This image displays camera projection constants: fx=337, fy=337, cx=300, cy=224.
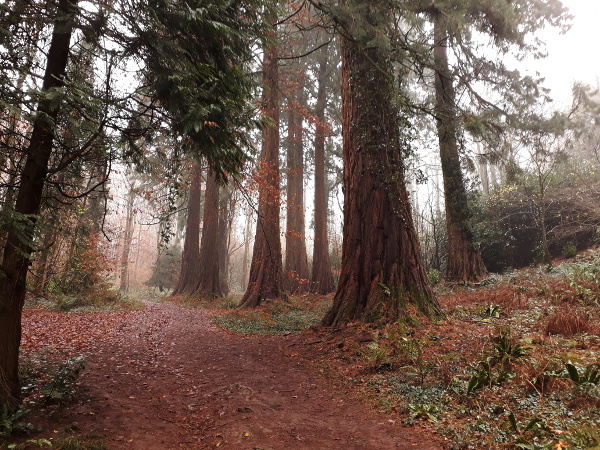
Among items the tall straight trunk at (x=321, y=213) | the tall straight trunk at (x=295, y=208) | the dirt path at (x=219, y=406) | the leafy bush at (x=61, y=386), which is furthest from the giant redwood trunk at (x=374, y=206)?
the tall straight trunk at (x=321, y=213)

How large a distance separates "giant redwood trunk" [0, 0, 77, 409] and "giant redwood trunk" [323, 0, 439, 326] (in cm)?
441

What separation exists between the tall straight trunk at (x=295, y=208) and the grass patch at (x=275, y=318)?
263 centimetres

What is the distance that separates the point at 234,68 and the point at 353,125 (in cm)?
335

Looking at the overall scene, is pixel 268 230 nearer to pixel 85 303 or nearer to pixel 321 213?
pixel 321 213

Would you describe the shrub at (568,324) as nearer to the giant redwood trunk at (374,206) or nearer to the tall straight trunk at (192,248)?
the giant redwood trunk at (374,206)

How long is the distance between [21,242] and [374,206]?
5004 millimetres

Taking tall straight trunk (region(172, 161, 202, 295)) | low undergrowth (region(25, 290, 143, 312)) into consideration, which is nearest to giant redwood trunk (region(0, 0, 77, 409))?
low undergrowth (region(25, 290, 143, 312))

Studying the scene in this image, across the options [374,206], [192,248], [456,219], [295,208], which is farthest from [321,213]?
[374,206]

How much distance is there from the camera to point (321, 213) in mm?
14953

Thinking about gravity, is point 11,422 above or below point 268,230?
below

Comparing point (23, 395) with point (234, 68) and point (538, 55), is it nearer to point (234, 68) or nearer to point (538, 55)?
point (234, 68)

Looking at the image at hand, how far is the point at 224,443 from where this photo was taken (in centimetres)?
288

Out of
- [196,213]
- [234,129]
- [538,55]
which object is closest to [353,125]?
[234,129]

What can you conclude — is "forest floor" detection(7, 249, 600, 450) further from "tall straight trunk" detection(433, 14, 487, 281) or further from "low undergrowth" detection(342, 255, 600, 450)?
"tall straight trunk" detection(433, 14, 487, 281)
